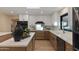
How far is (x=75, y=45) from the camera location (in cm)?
94

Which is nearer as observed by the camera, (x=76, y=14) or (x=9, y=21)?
(x=76, y=14)

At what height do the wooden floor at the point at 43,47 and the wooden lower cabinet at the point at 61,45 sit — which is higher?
the wooden lower cabinet at the point at 61,45

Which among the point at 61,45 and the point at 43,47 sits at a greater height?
the point at 61,45

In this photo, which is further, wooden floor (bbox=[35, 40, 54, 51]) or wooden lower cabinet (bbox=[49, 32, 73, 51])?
wooden floor (bbox=[35, 40, 54, 51])

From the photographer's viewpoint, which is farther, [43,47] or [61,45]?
[43,47]

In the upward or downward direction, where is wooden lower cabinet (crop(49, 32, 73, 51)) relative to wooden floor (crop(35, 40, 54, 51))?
upward

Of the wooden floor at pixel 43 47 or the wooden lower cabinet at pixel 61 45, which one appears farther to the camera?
the wooden floor at pixel 43 47
